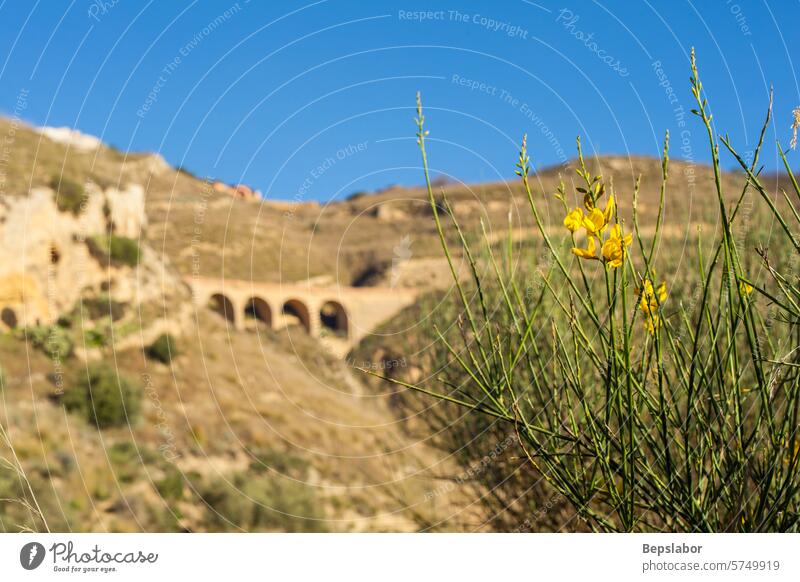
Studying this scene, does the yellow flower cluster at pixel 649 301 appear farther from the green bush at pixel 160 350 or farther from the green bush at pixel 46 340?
the green bush at pixel 160 350

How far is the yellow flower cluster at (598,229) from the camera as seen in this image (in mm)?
2107

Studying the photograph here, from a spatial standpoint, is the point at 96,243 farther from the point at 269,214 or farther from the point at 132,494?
the point at 269,214

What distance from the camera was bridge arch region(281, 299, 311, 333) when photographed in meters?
48.2

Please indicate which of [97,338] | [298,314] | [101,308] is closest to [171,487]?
[97,338]

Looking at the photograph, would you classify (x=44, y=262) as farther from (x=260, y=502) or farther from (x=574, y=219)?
(x=574, y=219)

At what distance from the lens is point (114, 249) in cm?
2591

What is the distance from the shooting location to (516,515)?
639 centimetres

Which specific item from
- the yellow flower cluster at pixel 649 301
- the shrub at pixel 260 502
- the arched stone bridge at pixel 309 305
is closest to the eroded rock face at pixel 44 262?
the shrub at pixel 260 502

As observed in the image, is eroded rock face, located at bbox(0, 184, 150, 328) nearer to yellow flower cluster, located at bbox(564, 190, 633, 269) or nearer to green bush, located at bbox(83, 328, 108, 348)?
green bush, located at bbox(83, 328, 108, 348)

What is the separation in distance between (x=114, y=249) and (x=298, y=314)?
25.3 metres
